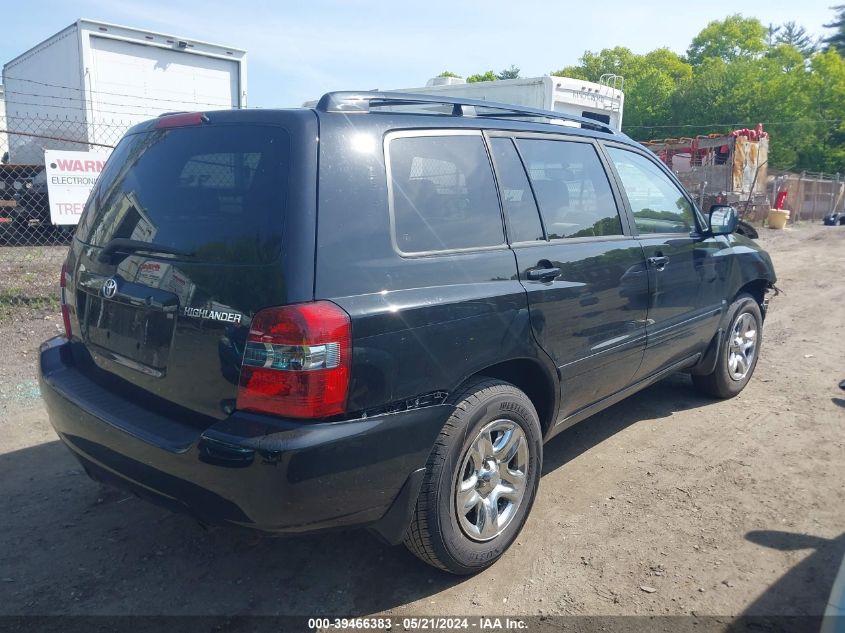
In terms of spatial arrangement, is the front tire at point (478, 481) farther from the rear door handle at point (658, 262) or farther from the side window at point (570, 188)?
the rear door handle at point (658, 262)

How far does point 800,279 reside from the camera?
11.2 meters

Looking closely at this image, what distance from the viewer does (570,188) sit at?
358 cm

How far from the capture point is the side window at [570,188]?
3.34 metres

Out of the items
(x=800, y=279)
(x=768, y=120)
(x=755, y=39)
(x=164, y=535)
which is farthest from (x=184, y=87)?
(x=755, y=39)

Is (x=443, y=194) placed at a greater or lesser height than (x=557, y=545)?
greater

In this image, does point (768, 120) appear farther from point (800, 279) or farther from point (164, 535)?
point (164, 535)

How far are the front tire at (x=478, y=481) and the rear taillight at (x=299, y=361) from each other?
1.91 feet

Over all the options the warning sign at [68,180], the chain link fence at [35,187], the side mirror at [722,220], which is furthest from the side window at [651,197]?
the warning sign at [68,180]

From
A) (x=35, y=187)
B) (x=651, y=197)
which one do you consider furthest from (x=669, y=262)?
(x=35, y=187)

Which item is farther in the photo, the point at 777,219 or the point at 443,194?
the point at 777,219

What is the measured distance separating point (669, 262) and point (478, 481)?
2059 millimetres

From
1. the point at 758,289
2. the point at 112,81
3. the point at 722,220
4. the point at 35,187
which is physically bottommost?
the point at 758,289

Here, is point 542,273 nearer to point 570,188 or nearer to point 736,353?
point 570,188

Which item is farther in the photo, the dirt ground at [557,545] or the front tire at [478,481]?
the dirt ground at [557,545]
